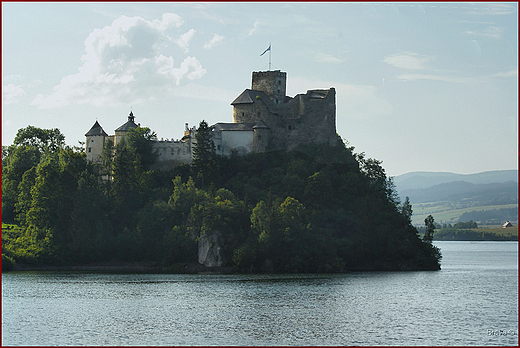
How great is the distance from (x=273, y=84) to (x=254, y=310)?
175ft

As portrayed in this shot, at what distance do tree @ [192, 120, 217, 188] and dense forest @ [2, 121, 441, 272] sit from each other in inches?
5.4

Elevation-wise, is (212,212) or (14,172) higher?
(14,172)

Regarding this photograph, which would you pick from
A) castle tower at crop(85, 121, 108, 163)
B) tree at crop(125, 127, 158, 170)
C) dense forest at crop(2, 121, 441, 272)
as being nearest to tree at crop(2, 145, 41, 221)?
dense forest at crop(2, 121, 441, 272)

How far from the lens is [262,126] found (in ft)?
298

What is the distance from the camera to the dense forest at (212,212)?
260 ft

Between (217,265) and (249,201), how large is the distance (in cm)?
1039

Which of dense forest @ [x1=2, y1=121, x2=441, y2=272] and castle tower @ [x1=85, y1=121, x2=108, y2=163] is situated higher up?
castle tower @ [x1=85, y1=121, x2=108, y2=163]

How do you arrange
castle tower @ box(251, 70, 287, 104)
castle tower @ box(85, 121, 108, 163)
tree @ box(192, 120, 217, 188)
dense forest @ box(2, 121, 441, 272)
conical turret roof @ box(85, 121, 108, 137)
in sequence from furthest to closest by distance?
castle tower @ box(251, 70, 287, 104), conical turret roof @ box(85, 121, 108, 137), castle tower @ box(85, 121, 108, 163), tree @ box(192, 120, 217, 188), dense forest @ box(2, 121, 441, 272)

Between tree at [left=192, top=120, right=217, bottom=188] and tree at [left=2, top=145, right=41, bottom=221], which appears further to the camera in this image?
tree at [left=2, top=145, right=41, bottom=221]

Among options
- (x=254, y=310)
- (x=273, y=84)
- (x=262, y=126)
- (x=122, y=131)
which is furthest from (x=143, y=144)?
(x=254, y=310)

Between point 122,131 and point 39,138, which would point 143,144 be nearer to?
point 122,131

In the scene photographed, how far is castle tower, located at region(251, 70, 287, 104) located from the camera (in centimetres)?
9692

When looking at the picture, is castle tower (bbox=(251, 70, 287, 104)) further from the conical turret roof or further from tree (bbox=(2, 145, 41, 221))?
tree (bbox=(2, 145, 41, 221))

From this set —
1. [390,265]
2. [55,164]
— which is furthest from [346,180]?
[55,164]
